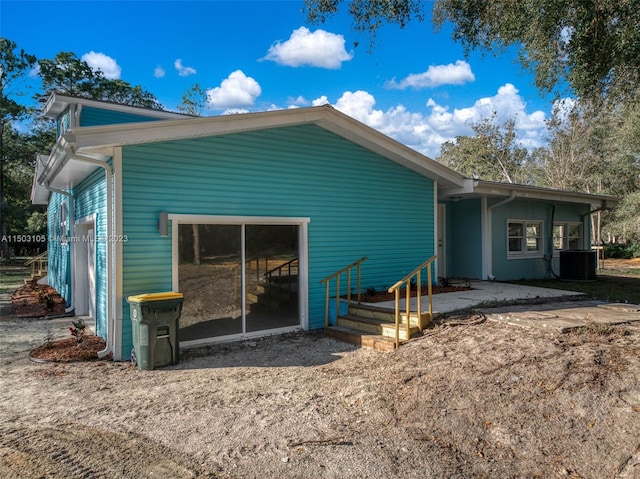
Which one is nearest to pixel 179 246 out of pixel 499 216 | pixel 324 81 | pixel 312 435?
pixel 312 435

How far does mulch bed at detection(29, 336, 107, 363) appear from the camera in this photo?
584cm

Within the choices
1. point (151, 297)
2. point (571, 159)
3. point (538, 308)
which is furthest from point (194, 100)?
point (538, 308)

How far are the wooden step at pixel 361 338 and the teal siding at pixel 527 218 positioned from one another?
6.55 m

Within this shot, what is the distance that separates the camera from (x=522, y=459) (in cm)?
322

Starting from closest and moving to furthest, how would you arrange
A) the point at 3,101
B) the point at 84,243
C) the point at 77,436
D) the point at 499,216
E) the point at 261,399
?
the point at 77,436
the point at 261,399
the point at 84,243
the point at 499,216
the point at 3,101

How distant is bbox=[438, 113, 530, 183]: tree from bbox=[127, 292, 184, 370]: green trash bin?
32731 millimetres

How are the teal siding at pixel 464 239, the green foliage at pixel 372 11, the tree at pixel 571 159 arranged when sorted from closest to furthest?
the green foliage at pixel 372 11, the teal siding at pixel 464 239, the tree at pixel 571 159

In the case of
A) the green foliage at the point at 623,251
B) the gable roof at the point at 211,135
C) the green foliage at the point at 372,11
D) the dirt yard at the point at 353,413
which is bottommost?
the dirt yard at the point at 353,413

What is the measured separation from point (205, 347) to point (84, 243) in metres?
4.46

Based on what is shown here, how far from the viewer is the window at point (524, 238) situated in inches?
483

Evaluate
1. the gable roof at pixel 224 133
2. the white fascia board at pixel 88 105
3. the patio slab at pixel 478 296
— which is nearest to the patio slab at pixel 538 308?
the patio slab at pixel 478 296

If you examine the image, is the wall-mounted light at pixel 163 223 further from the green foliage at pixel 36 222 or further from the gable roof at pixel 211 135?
the green foliage at pixel 36 222

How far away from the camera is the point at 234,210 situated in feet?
22.5

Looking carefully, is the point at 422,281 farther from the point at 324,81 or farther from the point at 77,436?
the point at 324,81
